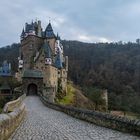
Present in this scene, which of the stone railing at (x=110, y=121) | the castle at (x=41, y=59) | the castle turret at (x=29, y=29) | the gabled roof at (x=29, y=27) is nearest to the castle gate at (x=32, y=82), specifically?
the castle at (x=41, y=59)

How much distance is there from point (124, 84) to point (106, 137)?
323 feet

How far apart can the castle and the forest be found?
14.0 meters

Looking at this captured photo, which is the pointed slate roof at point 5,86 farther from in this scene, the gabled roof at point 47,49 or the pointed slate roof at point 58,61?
the pointed slate roof at point 58,61

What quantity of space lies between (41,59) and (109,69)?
182ft

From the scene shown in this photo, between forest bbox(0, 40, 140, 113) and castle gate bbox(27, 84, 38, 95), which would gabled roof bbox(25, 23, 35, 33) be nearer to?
castle gate bbox(27, 84, 38, 95)

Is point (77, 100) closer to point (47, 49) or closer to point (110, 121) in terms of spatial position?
point (47, 49)

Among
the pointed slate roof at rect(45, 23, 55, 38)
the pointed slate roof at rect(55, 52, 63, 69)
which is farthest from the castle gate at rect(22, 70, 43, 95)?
the pointed slate roof at rect(45, 23, 55, 38)

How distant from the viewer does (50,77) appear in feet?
217

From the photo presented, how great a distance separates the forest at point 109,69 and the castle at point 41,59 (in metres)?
14.0

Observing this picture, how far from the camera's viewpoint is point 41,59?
2758 inches

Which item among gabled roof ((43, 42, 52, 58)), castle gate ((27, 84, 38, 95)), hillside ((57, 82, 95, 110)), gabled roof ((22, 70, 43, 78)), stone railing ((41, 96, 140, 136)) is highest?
gabled roof ((43, 42, 52, 58))

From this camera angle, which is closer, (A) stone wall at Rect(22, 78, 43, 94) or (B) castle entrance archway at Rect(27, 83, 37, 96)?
(A) stone wall at Rect(22, 78, 43, 94)

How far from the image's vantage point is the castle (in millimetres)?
65625

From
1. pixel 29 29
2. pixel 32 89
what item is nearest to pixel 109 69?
pixel 29 29
